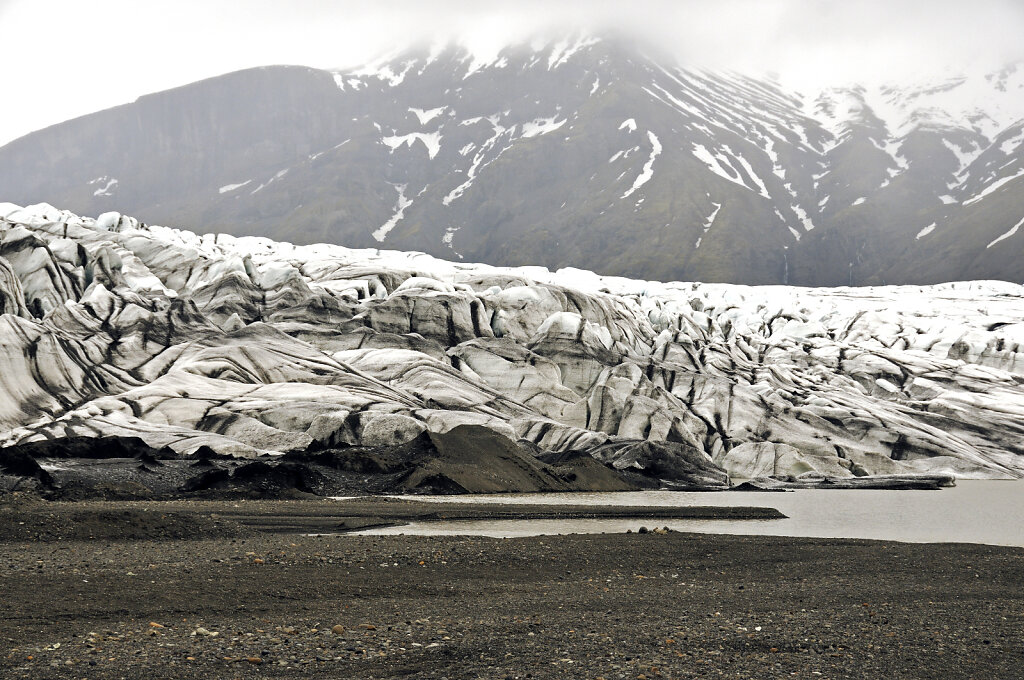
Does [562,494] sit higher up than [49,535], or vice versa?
[49,535]

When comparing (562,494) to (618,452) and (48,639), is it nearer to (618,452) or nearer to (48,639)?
(618,452)

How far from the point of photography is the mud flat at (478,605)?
37.0 ft

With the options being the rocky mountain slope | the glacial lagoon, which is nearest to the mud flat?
the glacial lagoon

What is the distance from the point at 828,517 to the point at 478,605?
2349 centimetres

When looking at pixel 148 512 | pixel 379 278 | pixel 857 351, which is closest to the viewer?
pixel 148 512

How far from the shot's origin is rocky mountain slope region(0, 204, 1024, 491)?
4900cm

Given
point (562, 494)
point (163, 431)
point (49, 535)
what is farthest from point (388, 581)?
point (163, 431)

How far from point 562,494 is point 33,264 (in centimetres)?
3994

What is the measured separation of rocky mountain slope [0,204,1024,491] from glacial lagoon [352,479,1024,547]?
14.6 feet

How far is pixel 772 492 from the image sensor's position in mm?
48969

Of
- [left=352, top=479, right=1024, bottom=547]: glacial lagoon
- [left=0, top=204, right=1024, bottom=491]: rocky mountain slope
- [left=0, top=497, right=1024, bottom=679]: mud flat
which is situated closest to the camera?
[left=0, top=497, right=1024, bottom=679]: mud flat

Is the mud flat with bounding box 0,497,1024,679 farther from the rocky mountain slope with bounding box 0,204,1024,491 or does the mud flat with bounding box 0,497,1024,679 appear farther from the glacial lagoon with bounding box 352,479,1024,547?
the rocky mountain slope with bounding box 0,204,1024,491

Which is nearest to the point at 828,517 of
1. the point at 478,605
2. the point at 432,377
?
the point at 478,605

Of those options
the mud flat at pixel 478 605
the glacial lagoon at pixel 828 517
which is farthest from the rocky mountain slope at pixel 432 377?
the mud flat at pixel 478 605
